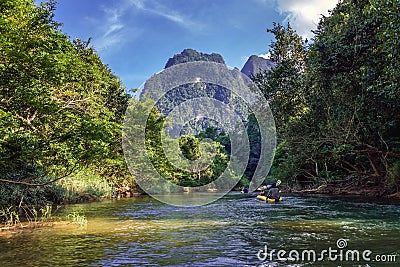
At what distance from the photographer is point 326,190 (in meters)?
25.1

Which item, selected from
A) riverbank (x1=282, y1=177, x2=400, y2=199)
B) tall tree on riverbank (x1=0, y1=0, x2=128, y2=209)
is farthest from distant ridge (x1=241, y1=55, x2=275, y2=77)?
tall tree on riverbank (x1=0, y1=0, x2=128, y2=209)

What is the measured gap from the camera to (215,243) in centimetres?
838

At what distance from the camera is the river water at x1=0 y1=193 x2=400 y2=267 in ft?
21.9

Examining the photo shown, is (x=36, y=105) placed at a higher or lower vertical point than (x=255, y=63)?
lower

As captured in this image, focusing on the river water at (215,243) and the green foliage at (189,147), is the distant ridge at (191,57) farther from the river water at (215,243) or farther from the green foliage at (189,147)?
the river water at (215,243)

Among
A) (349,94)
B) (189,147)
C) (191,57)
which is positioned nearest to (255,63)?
(191,57)

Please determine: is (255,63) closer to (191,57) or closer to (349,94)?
(191,57)

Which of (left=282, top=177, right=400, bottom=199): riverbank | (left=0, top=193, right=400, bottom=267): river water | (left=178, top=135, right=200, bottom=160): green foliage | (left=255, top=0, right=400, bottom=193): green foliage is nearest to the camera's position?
(left=0, top=193, right=400, bottom=267): river water

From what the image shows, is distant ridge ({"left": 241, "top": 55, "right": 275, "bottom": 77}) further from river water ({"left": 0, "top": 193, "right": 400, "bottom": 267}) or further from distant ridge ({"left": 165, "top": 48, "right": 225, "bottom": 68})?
river water ({"left": 0, "top": 193, "right": 400, "bottom": 267})

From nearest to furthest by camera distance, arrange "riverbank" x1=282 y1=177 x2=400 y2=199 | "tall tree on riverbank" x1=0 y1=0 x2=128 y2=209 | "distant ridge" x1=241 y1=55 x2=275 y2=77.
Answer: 1. "tall tree on riverbank" x1=0 y1=0 x2=128 y2=209
2. "riverbank" x1=282 y1=177 x2=400 y2=199
3. "distant ridge" x1=241 y1=55 x2=275 y2=77

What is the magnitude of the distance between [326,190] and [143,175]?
14.9 meters

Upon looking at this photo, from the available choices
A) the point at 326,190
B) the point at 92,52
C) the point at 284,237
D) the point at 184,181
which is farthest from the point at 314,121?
the point at 184,181

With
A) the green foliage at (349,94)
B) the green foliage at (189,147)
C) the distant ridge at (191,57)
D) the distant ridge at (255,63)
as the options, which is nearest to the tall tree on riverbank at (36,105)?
the green foliage at (349,94)

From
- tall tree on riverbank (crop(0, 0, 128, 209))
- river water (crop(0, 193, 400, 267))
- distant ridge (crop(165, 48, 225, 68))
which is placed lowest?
river water (crop(0, 193, 400, 267))
